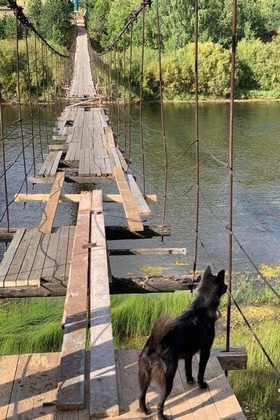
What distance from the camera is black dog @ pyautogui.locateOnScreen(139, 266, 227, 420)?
185cm

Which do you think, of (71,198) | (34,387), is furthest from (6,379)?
(71,198)

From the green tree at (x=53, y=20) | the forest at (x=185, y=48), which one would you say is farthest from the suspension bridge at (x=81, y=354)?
the green tree at (x=53, y=20)

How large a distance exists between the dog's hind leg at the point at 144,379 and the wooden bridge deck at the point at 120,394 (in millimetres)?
29

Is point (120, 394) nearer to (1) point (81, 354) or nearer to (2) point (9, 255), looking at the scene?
(1) point (81, 354)

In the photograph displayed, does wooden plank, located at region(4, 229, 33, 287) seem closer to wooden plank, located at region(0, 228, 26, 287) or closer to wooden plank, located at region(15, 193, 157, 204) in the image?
wooden plank, located at region(0, 228, 26, 287)

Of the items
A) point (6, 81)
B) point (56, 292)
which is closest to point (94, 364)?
point (56, 292)

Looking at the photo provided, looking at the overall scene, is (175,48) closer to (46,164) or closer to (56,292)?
(46,164)

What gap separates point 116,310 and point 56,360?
3.53m

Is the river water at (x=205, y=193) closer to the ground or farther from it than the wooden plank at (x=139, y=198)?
closer to the ground

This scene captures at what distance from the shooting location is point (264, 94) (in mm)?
A: 25875

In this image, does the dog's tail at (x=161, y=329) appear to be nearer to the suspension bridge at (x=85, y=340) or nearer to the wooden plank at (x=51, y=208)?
the suspension bridge at (x=85, y=340)

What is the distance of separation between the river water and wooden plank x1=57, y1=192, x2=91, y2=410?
4.81 feet

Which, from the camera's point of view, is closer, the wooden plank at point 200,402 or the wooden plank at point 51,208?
the wooden plank at point 200,402

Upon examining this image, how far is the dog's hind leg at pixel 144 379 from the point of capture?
73.8 inches
